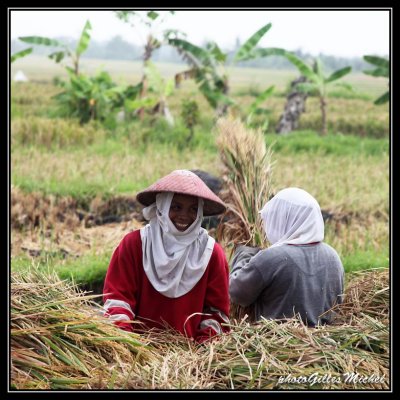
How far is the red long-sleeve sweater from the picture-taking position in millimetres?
3219

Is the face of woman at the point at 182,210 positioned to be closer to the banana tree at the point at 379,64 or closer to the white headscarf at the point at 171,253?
the white headscarf at the point at 171,253

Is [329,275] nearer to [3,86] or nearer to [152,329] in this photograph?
[152,329]

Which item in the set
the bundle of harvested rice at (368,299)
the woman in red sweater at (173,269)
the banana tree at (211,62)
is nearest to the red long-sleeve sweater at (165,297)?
the woman in red sweater at (173,269)

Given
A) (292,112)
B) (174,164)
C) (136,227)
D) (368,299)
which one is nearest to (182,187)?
(368,299)

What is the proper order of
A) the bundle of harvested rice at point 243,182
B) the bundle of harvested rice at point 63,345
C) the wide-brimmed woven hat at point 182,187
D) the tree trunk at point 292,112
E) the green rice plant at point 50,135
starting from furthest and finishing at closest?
the tree trunk at point 292,112 < the green rice plant at point 50,135 < the bundle of harvested rice at point 243,182 < the wide-brimmed woven hat at point 182,187 < the bundle of harvested rice at point 63,345

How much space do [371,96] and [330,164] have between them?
1180cm

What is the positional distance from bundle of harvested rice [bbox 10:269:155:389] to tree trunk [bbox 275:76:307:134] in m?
12.0

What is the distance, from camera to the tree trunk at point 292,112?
48.7ft

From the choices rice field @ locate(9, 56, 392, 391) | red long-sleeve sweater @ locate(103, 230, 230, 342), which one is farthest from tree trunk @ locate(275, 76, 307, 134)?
red long-sleeve sweater @ locate(103, 230, 230, 342)

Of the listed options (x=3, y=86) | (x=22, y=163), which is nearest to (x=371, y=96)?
(x=22, y=163)

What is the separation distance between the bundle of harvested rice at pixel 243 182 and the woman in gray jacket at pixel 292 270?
62 cm

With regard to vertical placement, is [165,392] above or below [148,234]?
below

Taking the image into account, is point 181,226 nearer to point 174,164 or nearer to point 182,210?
point 182,210

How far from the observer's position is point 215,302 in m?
3.29
